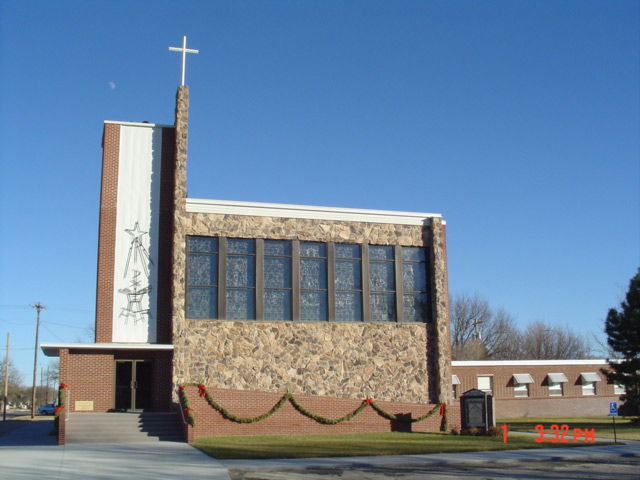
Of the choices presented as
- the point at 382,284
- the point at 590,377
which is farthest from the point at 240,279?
the point at 590,377

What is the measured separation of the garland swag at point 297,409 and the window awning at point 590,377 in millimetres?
18795

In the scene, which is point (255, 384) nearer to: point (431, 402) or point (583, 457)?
point (431, 402)

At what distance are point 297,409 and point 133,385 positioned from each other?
6.55m

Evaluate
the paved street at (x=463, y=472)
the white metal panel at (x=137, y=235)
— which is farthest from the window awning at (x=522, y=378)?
the paved street at (x=463, y=472)

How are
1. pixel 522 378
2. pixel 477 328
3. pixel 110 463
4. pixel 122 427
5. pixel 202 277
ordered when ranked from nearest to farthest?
pixel 110 463 < pixel 122 427 < pixel 202 277 < pixel 522 378 < pixel 477 328

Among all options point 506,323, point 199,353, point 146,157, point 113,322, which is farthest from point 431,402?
point 506,323

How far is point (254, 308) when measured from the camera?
28.1 m

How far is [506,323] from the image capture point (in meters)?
70.3

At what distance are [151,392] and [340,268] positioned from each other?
922 cm

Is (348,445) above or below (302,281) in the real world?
below

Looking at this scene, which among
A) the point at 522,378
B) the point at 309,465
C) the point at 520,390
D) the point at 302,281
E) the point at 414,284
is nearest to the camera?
the point at 309,465

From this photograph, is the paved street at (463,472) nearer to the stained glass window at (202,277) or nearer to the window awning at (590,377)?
the stained glass window at (202,277)

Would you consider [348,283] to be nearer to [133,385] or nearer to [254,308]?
[254,308]

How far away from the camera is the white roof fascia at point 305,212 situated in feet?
92.4
